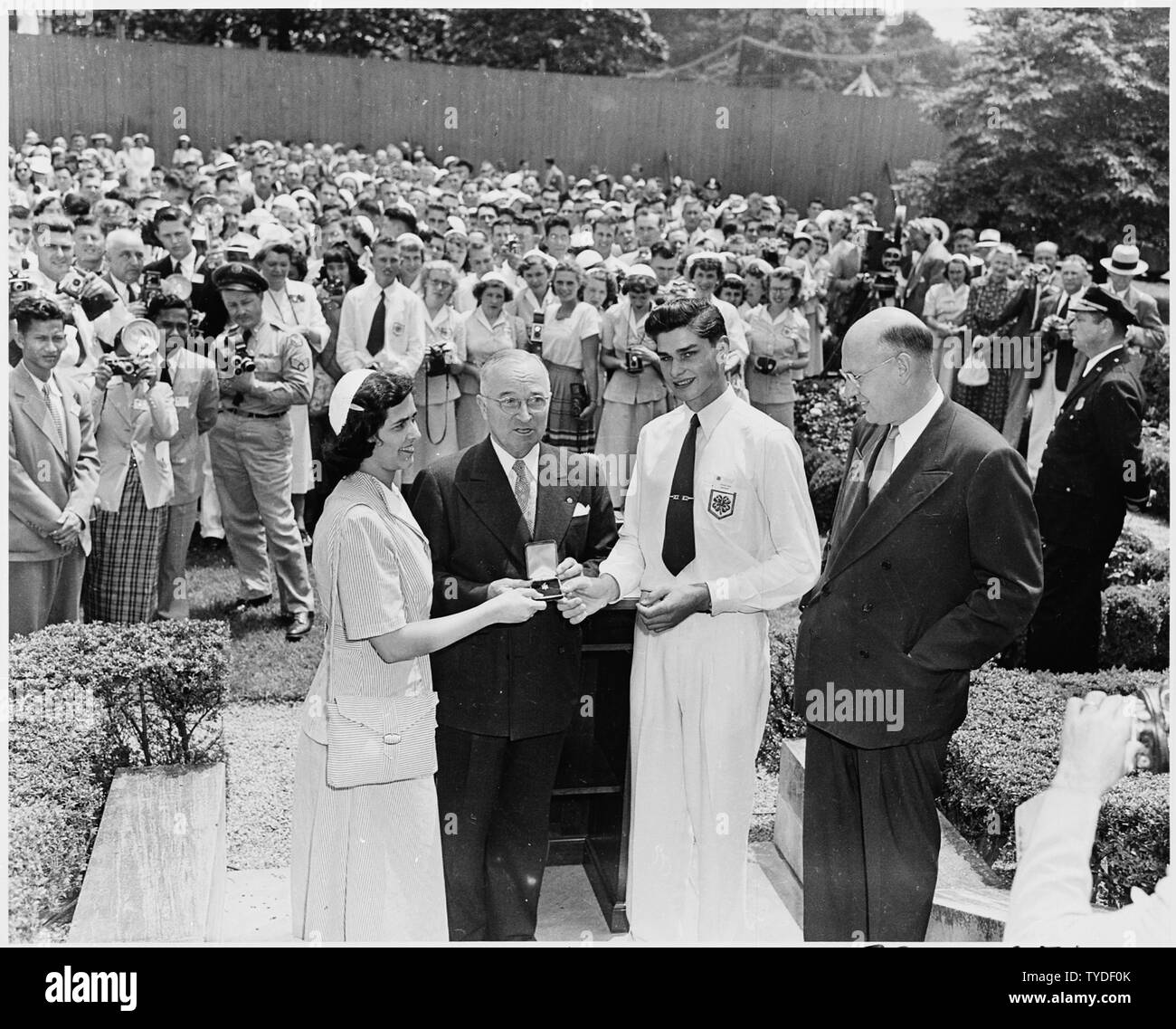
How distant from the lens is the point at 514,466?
13.4ft

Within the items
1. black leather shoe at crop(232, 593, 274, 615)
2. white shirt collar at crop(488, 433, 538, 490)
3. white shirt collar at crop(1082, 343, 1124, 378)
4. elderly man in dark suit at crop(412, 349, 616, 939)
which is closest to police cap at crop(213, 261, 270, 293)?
black leather shoe at crop(232, 593, 274, 615)

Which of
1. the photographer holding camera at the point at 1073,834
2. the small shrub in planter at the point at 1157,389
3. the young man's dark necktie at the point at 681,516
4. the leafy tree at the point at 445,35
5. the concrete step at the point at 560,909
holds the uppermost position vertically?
the leafy tree at the point at 445,35

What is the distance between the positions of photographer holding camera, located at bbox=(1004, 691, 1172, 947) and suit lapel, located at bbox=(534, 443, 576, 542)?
1.84 meters

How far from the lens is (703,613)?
3.99m

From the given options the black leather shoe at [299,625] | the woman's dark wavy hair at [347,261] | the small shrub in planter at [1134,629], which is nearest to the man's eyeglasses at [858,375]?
the small shrub in planter at [1134,629]

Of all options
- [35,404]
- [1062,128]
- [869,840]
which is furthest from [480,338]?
[1062,128]

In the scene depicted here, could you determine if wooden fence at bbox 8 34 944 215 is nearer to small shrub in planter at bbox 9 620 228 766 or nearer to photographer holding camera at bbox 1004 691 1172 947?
small shrub in planter at bbox 9 620 228 766

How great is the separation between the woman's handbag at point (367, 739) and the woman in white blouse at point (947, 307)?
7.63 m

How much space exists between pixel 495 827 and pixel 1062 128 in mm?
11533

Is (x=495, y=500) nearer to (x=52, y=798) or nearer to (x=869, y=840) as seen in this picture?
(x=869, y=840)

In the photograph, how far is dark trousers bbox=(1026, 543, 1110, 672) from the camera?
20.8 ft

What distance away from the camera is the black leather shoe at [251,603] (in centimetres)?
723

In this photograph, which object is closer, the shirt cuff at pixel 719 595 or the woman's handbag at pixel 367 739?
the woman's handbag at pixel 367 739

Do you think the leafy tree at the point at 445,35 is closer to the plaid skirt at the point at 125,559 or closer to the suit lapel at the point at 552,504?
the plaid skirt at the point at 125,559
